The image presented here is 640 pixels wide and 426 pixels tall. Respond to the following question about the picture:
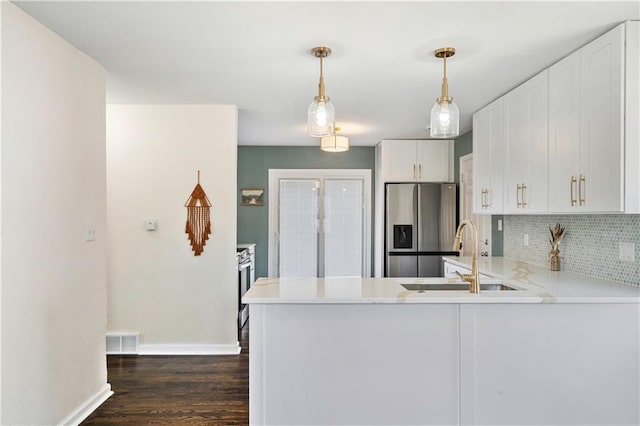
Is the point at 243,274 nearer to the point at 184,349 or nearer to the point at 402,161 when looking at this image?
the point at 184,349

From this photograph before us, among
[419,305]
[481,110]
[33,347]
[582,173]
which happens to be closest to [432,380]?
[419,305]

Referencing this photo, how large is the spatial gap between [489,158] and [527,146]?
63 centimetres

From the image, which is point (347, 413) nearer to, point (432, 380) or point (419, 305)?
point (432, 380)

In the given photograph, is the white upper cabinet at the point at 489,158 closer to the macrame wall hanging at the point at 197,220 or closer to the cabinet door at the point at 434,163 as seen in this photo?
the cabinet door at the point at 434,163

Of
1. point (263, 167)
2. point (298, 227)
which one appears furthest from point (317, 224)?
point (263, 167)

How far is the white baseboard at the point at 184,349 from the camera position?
3.90m

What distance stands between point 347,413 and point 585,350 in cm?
123

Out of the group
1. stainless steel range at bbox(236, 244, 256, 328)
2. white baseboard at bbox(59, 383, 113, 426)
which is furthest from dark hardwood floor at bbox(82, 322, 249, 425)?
stainless steel range at bbox(236, 244, 256, 328)

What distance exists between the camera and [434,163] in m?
5.60

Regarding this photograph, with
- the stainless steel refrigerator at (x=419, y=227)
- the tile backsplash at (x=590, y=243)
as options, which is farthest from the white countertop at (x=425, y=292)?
the stainless steel refrigerator at (x=419, y=227)

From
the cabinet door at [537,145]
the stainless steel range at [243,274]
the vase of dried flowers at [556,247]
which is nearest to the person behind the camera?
the cabinet door at [537,145]

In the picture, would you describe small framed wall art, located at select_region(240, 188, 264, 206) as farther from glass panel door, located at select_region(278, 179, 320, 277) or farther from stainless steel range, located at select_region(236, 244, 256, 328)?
stainless steel range, located at select_region(236, 244, 256, 328)

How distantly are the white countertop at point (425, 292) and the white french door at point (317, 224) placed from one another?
3.48 metres

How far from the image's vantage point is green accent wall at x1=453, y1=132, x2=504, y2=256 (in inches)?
171
